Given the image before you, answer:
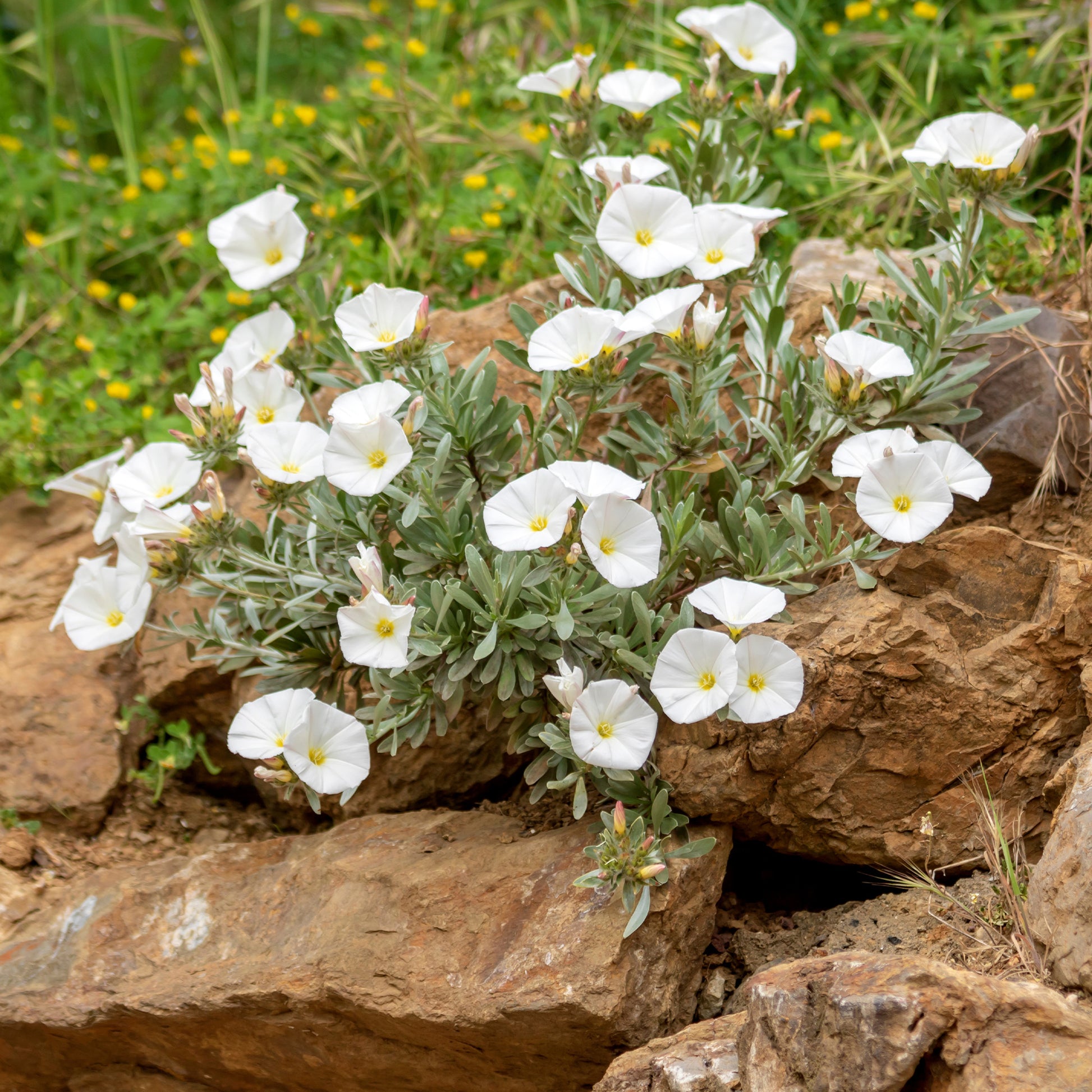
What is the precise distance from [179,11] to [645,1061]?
524 centimetres

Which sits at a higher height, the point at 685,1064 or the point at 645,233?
the point at 645,233

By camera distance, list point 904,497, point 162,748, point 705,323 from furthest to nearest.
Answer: point 162,748, point 705,323, point 904,497

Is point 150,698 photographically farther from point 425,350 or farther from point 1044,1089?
point 1044,1089

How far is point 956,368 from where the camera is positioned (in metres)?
2.44

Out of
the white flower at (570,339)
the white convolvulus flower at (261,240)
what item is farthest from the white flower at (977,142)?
the white convolvulus flower at (261,240)

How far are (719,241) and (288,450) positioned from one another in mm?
985

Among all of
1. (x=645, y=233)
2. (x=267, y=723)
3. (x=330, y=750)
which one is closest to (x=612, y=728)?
(x=330, y=750)

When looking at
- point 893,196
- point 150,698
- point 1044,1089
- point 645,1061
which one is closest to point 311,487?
point 150,698

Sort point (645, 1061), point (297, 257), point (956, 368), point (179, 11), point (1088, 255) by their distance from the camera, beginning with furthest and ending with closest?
point (179, 11)
point (1088, 255)
point (297, 257)
point (956, 368)
point (645, 1061)

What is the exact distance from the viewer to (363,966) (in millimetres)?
2145

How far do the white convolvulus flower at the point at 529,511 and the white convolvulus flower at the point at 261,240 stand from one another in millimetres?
954

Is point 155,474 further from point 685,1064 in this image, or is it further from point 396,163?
point 396,163

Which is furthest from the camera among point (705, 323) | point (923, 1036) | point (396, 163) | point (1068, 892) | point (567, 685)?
point (396, 163)

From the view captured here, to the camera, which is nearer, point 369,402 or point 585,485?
point 585,485
